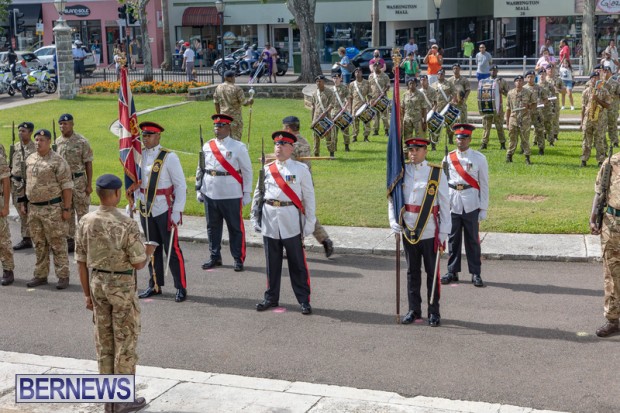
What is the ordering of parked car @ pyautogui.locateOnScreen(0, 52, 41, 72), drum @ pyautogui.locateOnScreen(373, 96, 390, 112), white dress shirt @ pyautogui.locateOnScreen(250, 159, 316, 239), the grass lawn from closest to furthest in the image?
white dress shirt @ pyautogui.locateOnScreen(250, 159, 316, 239)
the grass lawn
drum @ pyautogui.locateOnScreen(373, 96, 390, 112)
parked car @ pyautogui.locateOnScreen(0, 52, 41, 72)

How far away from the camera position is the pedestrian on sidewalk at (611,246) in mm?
9665

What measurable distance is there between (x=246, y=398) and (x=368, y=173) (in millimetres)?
11685

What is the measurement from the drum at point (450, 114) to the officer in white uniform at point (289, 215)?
10597 mm

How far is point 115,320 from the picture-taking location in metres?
8.09

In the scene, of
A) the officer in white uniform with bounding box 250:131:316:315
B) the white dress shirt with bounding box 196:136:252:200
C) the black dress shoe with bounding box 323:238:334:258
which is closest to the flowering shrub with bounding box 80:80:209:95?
the black dress shoe with bounding box 323:238:334:258

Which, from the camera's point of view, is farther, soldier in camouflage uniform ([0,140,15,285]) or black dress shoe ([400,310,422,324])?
soldier in camouflage uniform ([0,140,15,285])

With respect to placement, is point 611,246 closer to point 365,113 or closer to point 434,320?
point 434,320

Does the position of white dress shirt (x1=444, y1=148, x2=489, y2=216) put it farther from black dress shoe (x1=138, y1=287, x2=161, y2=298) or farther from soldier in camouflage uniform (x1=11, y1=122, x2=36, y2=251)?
soldier in camouflage uniform (x1=11, y1=122, x2=36, y2=251)

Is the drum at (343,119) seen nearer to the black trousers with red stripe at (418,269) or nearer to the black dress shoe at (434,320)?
the black trousers with red stripe at (418,269)

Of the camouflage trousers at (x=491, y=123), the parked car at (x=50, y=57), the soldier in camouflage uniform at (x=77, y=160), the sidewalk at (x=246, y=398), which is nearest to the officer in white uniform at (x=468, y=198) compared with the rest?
the sidewalk at (x=246, y=398)

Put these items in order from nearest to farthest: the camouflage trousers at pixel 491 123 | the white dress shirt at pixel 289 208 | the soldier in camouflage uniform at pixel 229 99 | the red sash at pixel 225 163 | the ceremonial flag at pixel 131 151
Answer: the white dress shirt at pixel 289 208
the ceremonial flag at pixel 131 151
the red sash at pixel 225 163
the soldier in camouflage uniform at pixel 229 99
the camouflage trousers at pixel 491 123

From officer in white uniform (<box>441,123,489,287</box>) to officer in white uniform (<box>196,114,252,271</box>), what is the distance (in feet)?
9.12

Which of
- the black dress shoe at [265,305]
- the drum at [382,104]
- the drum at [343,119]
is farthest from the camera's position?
the drum at [382,104]

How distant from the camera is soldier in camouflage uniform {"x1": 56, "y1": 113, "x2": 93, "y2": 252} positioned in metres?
13.5
